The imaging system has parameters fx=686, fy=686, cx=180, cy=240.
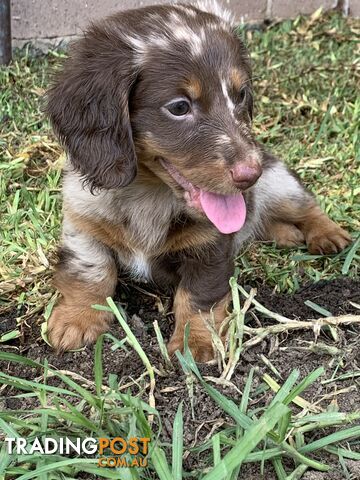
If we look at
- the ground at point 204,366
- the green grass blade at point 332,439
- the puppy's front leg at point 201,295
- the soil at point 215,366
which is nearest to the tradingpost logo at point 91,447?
the ground at point 204,366

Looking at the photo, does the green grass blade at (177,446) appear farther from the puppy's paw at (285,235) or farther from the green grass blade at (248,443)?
the puppy's paw at (285,235)

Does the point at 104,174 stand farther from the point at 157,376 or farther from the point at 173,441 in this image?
the point at 173,441

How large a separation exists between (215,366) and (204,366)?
0.05 m

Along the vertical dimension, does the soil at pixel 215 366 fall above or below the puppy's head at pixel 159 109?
below

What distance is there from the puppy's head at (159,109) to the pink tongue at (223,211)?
48 millimetres

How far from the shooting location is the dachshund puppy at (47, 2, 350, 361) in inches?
108

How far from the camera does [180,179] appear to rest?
2.84 m

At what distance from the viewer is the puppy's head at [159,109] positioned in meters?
2.73

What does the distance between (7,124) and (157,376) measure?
2.88 metres

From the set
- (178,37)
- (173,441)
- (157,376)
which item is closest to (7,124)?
(178,37)

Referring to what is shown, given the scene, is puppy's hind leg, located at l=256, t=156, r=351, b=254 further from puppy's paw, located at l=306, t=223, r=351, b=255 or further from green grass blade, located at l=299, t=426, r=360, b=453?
green grass blade, located at l=299, t=426, r=360, b=453

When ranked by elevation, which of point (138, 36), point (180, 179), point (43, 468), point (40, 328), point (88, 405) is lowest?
point (40, 328)

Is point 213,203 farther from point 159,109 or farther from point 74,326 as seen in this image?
point 74,326

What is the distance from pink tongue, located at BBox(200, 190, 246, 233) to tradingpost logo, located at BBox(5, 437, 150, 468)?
101 cm
